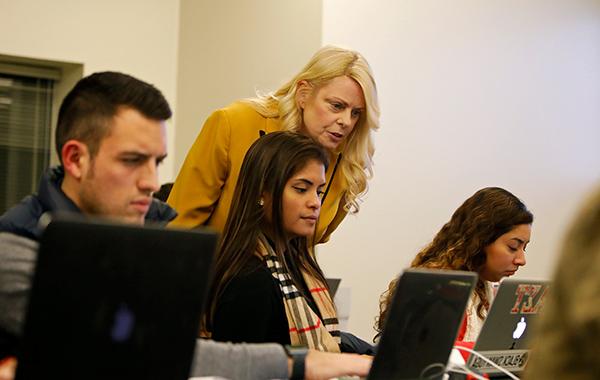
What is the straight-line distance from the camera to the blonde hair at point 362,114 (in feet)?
8.50

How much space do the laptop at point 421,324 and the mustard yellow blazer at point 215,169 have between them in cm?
101

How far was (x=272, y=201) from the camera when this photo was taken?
7.06 feet

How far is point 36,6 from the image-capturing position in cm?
425

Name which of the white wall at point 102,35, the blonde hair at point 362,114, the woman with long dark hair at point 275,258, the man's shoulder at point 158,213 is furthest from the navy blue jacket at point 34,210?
the white wall at point 102,35

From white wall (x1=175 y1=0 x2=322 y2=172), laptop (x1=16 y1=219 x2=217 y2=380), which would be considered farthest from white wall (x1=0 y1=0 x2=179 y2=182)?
laptop (x1=16 y1=219 x2=217 y2=380)

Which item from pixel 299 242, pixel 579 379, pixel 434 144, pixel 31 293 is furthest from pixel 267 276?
pixel 434 144

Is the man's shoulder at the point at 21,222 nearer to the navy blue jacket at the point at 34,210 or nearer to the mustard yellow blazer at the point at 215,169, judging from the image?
the navy blue jacket at the point at 34,210

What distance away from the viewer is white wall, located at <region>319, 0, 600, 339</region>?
4070 mm

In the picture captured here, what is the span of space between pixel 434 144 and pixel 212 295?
254 centimetres

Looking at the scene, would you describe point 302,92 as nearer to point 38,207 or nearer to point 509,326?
point 509,326

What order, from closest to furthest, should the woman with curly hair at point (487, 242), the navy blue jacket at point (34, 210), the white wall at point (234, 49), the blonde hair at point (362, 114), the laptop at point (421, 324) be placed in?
the navy blue jacket at point (34, 210), the laptop at point (421, 324), the blonde hair at point (362, 114), the woman with curly hair at point (487, 242), the white wall at point (234, 49)

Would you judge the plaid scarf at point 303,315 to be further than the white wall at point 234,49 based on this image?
No

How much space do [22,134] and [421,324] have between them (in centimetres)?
340

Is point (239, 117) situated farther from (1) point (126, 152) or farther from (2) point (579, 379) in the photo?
(2) point (579, 379)
